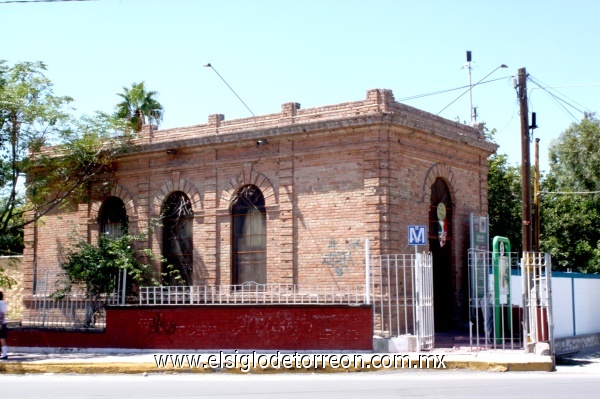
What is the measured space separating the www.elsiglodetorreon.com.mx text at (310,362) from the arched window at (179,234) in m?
6.09

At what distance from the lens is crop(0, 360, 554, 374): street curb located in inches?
557

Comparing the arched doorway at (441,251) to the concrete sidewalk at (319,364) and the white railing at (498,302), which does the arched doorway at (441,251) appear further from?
the concrete sidewalk at (319,364)

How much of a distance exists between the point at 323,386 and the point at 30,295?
1374 cm

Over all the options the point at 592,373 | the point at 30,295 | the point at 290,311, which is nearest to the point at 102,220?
the point at 30,295

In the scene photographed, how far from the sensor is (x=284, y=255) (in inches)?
751

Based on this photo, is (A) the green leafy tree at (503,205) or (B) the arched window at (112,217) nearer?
(B) the arched window at (112,217)

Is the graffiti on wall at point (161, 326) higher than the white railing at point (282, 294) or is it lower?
lower

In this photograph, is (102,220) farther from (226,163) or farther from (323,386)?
(323,386)

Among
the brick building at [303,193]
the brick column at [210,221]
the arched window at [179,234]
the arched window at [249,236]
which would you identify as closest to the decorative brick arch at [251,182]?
the brick building at [303,193]

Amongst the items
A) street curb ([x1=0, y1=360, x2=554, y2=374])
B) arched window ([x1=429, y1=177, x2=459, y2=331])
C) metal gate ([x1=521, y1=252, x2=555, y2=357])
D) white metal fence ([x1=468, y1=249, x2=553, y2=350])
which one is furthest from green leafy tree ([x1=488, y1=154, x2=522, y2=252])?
street curb ([x1=0, y1=360, x2=554, y2=374])

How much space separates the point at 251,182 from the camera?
1992 cm

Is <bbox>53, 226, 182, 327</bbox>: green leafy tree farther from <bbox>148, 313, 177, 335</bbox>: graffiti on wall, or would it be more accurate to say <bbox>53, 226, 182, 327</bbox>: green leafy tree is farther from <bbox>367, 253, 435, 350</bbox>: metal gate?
<bbox>367, 253, 435, 350</bbox>: metal gate

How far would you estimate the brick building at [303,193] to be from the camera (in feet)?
59.4

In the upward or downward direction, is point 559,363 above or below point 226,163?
below
